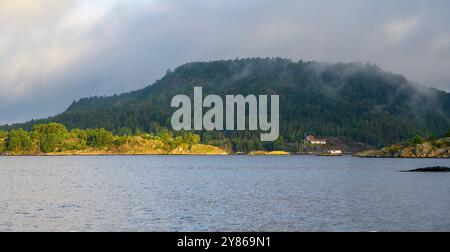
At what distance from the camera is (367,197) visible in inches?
4577

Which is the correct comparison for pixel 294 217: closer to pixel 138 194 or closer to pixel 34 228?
pixel 34 228

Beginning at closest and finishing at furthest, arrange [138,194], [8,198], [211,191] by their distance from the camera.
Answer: [8,198]
[138,194]
[211,191]

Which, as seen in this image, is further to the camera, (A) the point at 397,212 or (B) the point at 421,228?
(A) the point at 397,212

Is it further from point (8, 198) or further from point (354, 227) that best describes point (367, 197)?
point (8, 198)

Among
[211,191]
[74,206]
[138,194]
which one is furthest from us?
[211,191]

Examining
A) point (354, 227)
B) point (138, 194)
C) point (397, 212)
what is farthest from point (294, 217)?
point (138, 194)

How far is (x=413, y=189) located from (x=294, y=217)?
61911 millimetres

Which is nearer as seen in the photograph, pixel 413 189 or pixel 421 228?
pixel 421 228
